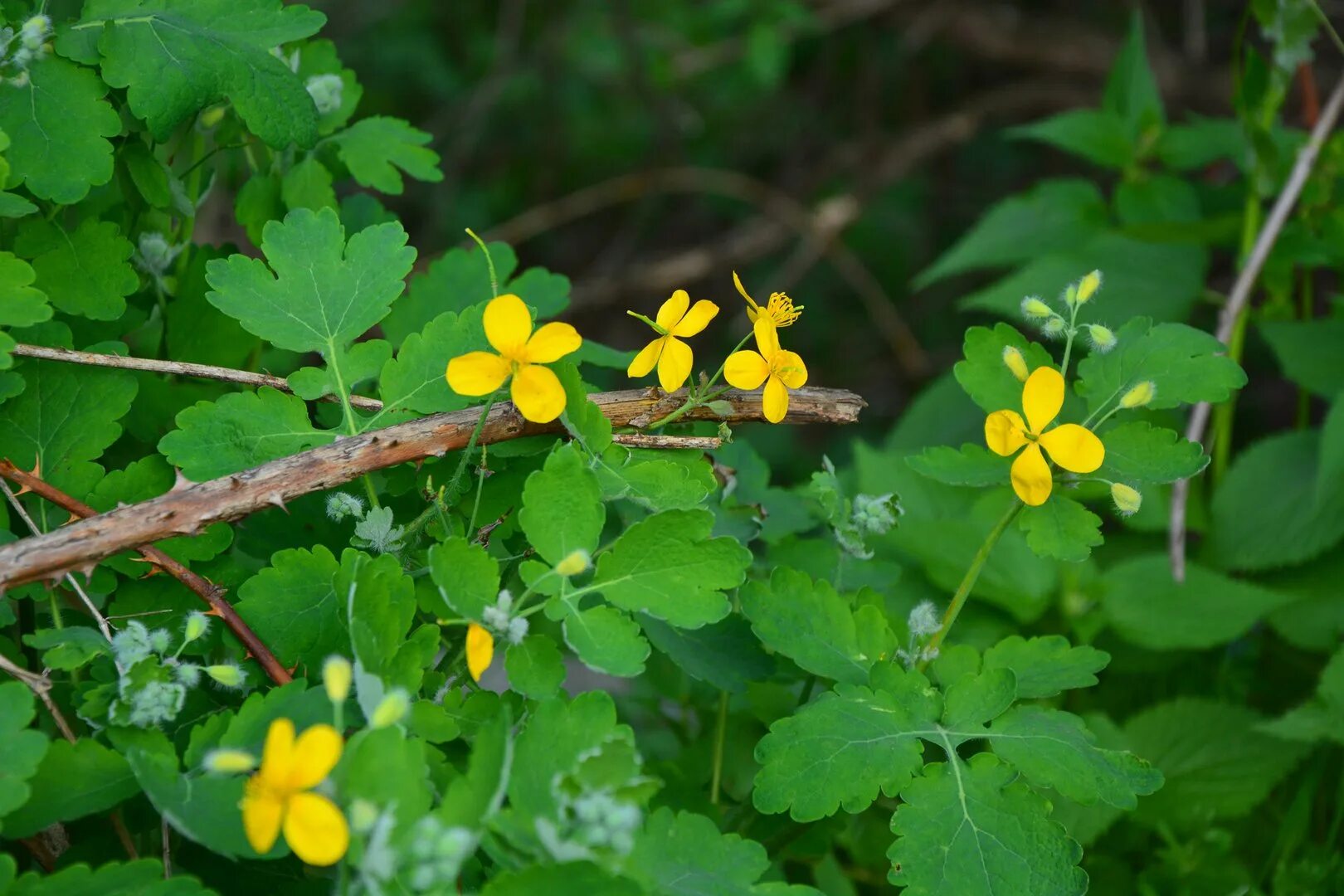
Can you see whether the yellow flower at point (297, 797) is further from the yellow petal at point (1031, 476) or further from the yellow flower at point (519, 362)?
the yellow petal at point (1031, 476)

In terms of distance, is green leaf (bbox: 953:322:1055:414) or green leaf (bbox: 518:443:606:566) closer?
green leaf (bbox: 518:443:606:566)

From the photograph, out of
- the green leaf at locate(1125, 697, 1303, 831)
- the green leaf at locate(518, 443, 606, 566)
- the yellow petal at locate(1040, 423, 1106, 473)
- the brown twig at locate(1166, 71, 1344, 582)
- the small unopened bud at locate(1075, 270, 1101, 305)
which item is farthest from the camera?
the brown twig at locate(1166, 71, 1344, 582)

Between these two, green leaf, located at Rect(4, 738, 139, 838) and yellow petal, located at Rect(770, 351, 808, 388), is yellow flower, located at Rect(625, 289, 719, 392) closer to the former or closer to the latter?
yellow petal, located at Rect(770, 351, 808, 388)

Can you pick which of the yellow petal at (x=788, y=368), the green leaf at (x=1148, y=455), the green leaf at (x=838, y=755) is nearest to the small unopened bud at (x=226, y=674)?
the green leaf at (x=838, y=755)

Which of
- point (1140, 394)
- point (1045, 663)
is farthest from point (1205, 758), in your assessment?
point (1140, 394)

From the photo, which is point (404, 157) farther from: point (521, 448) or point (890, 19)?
point (890, 19)

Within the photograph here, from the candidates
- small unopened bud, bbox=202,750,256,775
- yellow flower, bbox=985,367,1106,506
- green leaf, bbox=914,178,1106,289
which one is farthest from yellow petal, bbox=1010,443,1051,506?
green leaf, bbox=914,178,1106,289
